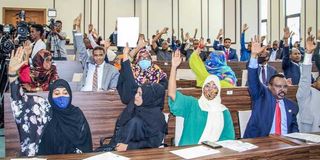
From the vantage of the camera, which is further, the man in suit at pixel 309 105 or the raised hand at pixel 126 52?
the man in suit at pixel 309 105

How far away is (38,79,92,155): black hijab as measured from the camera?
2783 mm

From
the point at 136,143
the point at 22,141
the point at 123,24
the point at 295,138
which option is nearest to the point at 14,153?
the point at 22,141

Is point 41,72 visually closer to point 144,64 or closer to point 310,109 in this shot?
point 144,64

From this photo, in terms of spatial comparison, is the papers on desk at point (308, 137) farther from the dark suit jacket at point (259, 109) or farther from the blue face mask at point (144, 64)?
the blue face mask at point (144, 64)

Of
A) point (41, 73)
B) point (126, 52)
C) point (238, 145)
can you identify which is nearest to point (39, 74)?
point (41, 73)

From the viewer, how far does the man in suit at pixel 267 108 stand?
3117 mm

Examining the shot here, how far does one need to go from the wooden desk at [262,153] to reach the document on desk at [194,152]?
0.04 m

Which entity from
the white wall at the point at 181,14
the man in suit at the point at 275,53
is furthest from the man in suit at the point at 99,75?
the white wall at the point at 181,14

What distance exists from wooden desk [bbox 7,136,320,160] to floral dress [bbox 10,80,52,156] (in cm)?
74

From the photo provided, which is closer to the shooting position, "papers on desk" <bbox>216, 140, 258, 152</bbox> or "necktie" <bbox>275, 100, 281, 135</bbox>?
"papers on desk" <bbox>216, 140, 258, 152</bbox>

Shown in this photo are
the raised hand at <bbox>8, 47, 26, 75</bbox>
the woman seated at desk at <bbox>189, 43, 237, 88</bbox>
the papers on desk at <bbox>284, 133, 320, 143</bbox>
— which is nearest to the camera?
the papers on desk at <bbox>284, 133, 320, 143</bbox>

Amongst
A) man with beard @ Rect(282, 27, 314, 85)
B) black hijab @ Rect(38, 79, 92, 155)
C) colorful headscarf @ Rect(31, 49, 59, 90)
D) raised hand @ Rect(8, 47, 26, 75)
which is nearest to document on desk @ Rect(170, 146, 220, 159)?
black hijab @ Rect(38, 79, 92, 155)

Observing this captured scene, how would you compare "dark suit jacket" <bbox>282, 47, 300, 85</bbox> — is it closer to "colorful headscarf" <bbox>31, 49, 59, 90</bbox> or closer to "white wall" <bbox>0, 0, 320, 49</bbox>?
"colorful headscarf" <bbox>31, 49, 59, 90</bbox>

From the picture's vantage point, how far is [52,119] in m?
2.84
